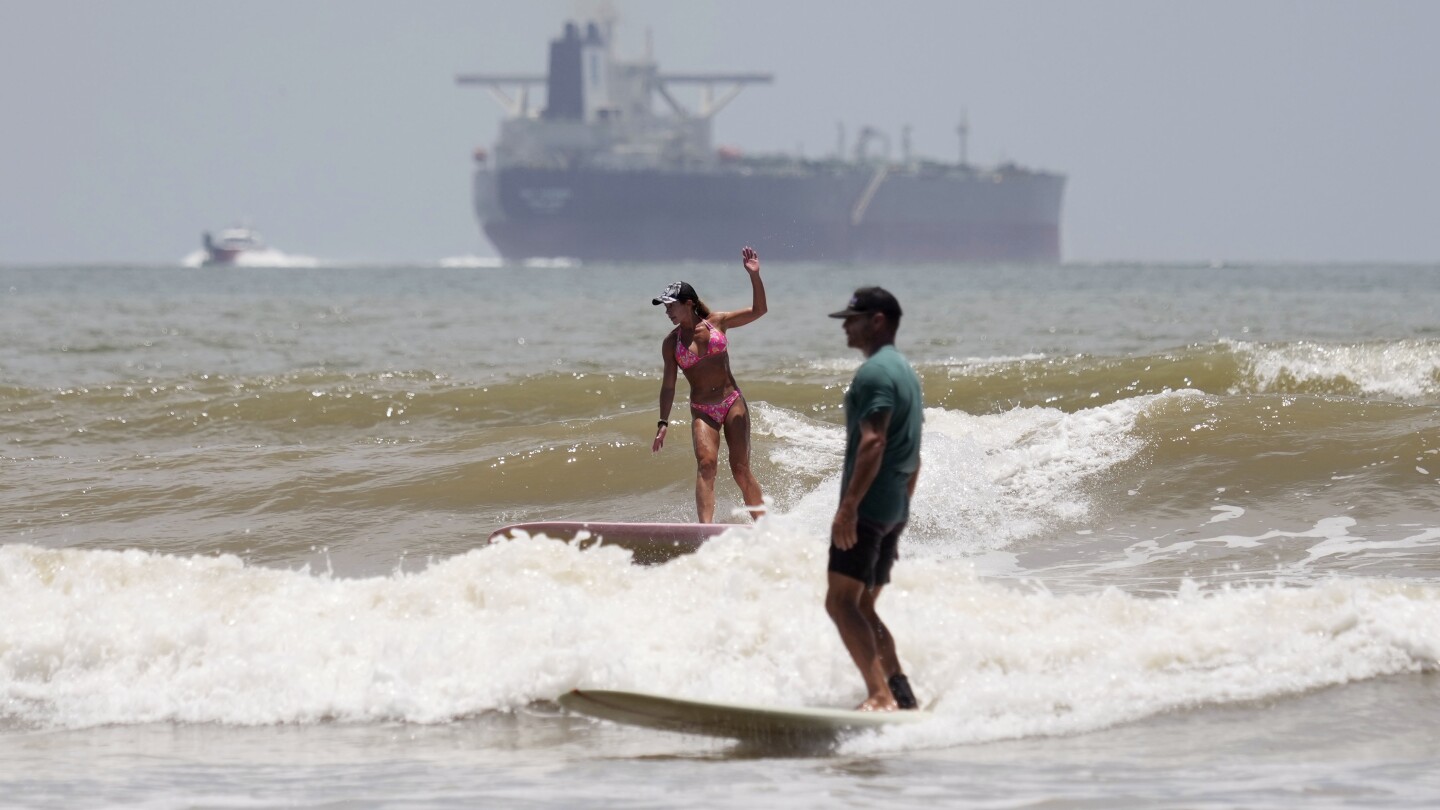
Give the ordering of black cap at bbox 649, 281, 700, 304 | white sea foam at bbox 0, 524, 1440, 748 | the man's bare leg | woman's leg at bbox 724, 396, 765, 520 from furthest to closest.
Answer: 1. woman's leg at bbox 724, 396, 765, 520
2. black cap at bbox 649, 281, 700, 304
3. white sea foam at bbox 0, 524, 1440, 748
4. the man's bare leg

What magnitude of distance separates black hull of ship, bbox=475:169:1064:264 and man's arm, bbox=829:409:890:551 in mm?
141199

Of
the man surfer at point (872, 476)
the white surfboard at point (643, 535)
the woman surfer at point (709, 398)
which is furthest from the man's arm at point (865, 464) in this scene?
the woman surfer at point (709, 398)

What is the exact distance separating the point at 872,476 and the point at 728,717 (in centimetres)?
112

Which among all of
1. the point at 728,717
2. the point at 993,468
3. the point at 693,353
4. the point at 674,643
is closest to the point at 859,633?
the point at 728,717

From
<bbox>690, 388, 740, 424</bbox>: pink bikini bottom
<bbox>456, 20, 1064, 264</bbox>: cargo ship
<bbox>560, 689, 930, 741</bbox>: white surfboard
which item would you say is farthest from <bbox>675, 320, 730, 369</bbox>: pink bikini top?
<bbox>456, 20, 1064, 264</bbox>: cargo ship

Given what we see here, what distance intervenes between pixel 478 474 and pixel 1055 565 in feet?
17.6

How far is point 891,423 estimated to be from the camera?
572 cm

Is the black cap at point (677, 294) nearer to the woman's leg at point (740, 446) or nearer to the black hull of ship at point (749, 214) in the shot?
the woman's leg at point (740, 446)

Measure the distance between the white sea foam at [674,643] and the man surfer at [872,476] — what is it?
1.41ft

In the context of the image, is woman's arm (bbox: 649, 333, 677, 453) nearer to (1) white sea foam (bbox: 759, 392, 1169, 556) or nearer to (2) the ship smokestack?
(1) white sea foam (bbox: 759, 392, 1169, 556)

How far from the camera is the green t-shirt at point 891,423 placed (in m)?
5.58

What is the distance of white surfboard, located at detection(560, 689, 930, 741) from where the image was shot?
5871 millimetres

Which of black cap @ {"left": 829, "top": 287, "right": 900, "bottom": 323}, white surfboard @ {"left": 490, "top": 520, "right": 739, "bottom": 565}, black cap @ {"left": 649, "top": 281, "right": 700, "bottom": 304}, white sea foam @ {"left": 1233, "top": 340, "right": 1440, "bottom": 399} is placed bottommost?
white surfboard @ {"left": 490, "top": 520, "right": 739, "bottom": 565}

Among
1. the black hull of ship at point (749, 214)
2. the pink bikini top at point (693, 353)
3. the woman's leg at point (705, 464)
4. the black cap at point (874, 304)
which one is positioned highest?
the black hull of ship at point (749, 214)
